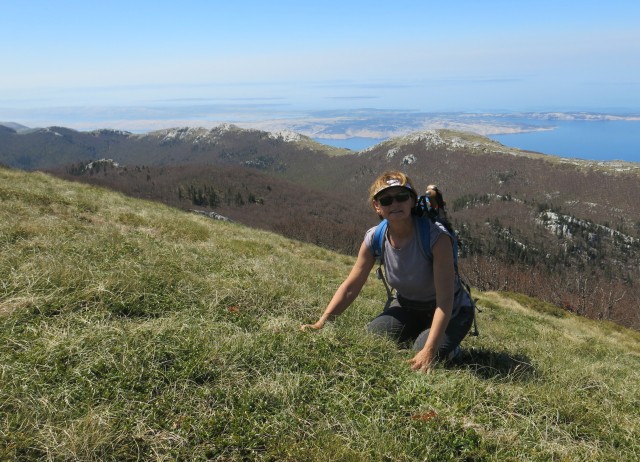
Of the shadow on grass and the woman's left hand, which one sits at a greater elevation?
the woman's left hand

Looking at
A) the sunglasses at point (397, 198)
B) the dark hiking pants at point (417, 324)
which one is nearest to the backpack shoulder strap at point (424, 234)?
the sunglasses at point (397, 198)

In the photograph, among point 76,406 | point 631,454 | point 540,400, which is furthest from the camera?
point 540,400

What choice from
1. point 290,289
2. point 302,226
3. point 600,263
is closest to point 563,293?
point 600,263

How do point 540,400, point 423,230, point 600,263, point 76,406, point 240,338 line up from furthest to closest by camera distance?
point 600,263, point 423,230, point 240,338, point 540,400, point 76,406

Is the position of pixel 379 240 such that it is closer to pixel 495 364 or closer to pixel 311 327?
pixel 311 327

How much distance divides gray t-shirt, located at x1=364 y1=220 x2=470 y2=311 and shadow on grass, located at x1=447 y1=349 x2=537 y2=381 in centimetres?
103

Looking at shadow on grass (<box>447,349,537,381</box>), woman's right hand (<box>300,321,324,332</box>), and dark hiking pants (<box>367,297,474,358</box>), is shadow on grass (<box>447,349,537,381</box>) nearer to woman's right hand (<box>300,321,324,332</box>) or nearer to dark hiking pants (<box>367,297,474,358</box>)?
dark hiking pants (<box>367,297,474,358</box>)

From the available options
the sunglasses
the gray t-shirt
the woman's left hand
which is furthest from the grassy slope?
the sunglasses

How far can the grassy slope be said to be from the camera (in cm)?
354

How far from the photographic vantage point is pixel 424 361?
532 centimetres

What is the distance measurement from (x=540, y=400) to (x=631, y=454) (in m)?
0.92

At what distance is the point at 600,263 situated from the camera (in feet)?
596

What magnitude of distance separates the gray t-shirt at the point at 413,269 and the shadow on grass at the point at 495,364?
40.4 inches

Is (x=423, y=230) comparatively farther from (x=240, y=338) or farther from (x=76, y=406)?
(x=76, y=406)
